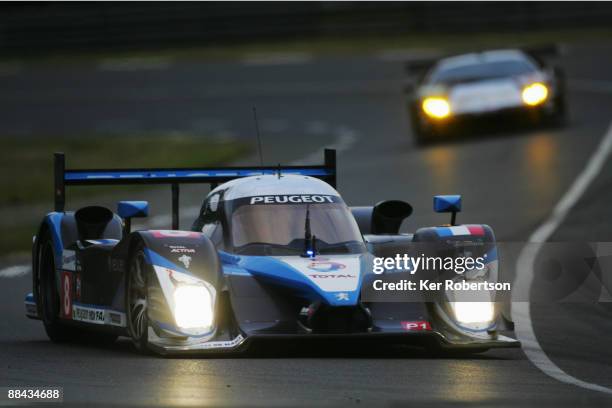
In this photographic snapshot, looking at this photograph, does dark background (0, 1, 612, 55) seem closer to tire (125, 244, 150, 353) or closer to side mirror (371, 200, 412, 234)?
side mirror (371, 200, 412, 234)

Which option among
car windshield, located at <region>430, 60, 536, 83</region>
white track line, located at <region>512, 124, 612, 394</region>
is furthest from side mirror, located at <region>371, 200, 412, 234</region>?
car windshield, located at <region>430, 60, 536, 83</region>

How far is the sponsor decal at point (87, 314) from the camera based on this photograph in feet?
35.6

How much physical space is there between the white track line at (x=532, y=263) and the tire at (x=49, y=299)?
3218 millimetres

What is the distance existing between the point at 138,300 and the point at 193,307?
52 centimetres

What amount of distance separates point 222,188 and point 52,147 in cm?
1975

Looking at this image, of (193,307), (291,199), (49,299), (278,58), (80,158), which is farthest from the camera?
(278,58)

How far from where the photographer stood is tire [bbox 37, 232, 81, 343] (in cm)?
1172

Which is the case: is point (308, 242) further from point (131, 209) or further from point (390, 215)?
point (390, 215)

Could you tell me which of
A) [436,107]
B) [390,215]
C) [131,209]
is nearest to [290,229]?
[131,209]

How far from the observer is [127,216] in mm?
11094

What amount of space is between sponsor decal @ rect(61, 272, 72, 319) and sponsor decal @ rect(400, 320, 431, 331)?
275 cm

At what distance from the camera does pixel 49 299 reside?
11977 millimetres

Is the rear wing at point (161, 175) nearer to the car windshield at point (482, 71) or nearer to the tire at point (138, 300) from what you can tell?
the tire at point (138, 300)

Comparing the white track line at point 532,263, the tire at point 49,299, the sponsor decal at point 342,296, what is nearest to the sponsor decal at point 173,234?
the sponsor decal at point 342,296
